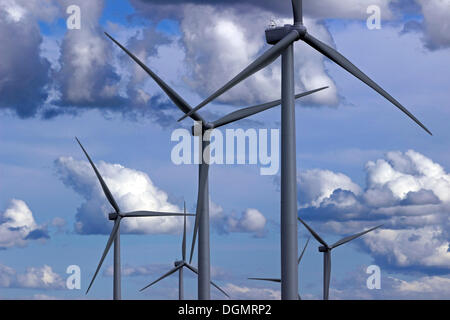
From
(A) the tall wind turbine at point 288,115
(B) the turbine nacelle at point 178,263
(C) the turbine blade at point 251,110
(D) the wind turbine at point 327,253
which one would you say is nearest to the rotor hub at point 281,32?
(A) the tall wind turbine at point 288,115

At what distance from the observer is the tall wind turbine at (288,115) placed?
40.1 metres

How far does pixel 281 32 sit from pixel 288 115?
17.8 feet

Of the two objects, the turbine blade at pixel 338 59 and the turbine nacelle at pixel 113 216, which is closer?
the turbine blade at pixel 338 59

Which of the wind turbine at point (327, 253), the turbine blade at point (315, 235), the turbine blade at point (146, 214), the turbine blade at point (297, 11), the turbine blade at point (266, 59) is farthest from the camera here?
the wind turbine at point (327, 253)

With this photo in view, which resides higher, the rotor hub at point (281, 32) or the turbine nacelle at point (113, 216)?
the rotor hub at point (281, 32)

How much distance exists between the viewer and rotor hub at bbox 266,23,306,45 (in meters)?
44.0

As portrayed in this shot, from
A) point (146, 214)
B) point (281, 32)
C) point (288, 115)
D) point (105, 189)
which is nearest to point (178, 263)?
point (146, 214)

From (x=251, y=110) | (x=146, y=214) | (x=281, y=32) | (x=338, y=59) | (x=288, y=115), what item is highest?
(x=251, y=110)

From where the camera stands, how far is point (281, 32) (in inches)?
1736

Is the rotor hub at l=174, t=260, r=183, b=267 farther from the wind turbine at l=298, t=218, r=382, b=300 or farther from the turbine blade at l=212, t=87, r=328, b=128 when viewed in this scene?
the turbine blade at l=212, t=87, r=328, b=128

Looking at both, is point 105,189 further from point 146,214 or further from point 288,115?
point 288,115

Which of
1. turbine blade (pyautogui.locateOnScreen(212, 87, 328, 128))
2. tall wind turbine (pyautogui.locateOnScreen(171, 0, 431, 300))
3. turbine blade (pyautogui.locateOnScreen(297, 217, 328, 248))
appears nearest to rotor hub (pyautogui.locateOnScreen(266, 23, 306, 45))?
tall wind turbine (pyautogui.locateOnScreen(171, 0, 431, 300))

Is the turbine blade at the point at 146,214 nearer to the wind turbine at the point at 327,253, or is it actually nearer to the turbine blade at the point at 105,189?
the turbine blade at the point at 105,189

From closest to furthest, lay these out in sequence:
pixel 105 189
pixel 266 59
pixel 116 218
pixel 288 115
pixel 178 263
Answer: pixel 288 115 → pixel 266 59 → pixel 105 189 → pixel 116 218 → pixel 178 263
